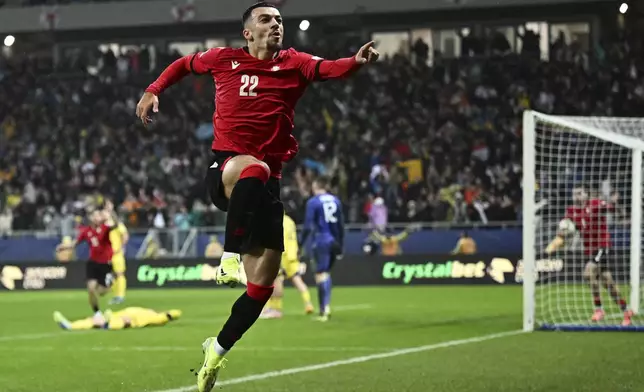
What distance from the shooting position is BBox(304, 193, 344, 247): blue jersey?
16.5m

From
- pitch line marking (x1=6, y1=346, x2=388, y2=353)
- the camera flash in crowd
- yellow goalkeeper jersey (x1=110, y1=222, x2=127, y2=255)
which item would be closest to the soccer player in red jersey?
pitch line marking (x1=6, y1=346, x2=388, y2=353)

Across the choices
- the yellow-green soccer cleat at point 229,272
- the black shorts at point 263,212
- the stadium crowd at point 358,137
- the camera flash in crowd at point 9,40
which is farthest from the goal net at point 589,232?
the camera flash in crowd at point 9,40

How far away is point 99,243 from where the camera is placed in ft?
54.5

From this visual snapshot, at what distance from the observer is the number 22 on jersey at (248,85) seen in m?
7.06

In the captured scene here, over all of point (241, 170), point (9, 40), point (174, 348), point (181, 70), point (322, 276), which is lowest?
point (174, 348)

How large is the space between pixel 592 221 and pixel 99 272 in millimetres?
7050

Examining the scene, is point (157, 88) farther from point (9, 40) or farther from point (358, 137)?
point (9, 40)

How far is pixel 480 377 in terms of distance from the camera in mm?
8609

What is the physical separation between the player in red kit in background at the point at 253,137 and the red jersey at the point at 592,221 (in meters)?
8.54

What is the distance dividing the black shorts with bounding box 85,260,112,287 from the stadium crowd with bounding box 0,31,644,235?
10.7 metres

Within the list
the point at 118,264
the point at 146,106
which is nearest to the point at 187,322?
the point at 118,264

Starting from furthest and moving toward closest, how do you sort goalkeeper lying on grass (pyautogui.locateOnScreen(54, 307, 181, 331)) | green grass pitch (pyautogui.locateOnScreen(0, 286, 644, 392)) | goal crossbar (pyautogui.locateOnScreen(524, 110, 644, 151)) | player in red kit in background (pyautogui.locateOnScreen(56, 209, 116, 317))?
1. player in red kit in background (pyautogui.locateOnScreen(56, 209, 116, 317))
2. goalkeeper lying on grass (pyautogui.locateOnScreen(54, 307, 181, 331))
3. goal crossbar (pyautogui.locateOnScreen(524, 110, 644, 151))
4. green grass pitch (pyautogui.locateOnScreen(0, 286, 644, 392))

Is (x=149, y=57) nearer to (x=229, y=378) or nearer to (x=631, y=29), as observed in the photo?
(x=631, y=29)

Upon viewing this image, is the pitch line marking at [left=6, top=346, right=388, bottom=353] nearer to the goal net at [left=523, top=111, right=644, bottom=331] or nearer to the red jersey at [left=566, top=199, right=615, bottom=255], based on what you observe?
the goal net at [left=523, top=111, right=644, bottom=331]
